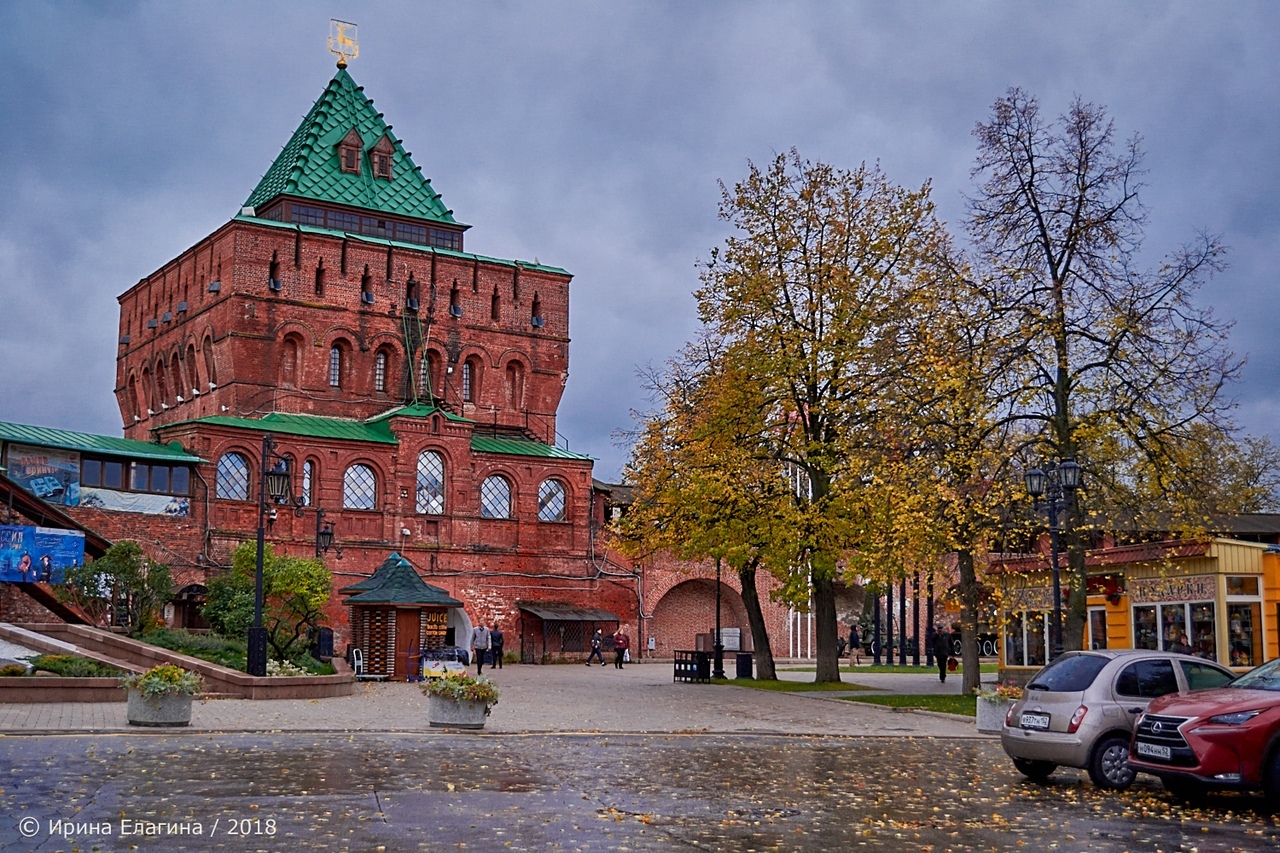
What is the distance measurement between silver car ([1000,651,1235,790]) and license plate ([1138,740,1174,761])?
0.70 m

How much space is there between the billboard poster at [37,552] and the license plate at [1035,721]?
24559 millimetres

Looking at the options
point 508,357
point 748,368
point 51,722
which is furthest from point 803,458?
point 508,357

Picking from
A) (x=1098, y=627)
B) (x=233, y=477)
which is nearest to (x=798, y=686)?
(x=1098, y=627)

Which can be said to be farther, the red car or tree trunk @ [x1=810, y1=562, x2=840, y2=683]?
tree trunk @ [x1=810, y1=562, x2=840, y2=683]

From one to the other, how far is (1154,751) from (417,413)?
41.9m

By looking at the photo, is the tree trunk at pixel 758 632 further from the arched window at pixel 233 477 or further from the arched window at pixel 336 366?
the arched window at pixel 336 366

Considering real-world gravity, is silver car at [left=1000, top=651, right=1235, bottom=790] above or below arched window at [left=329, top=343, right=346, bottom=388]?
below

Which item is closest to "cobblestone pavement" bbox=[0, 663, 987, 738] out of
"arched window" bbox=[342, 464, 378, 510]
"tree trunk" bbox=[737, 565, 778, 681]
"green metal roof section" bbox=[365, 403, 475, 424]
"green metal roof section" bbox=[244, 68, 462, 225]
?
"tree trunk" bbox=[737, 565, 778, 681]

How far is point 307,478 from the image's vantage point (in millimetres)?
50312

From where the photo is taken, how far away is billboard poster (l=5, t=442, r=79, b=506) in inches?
1626

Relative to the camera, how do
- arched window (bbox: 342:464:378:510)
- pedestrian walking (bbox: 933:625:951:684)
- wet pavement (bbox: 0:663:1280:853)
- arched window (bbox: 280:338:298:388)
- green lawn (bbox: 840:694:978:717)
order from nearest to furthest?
wet pavement (bbox: 0:663:1280:853)
green lawn (bbox: 840:694:978:717)
pedestrian walking (bbox: 933:625:951:684)
arched window (bbox: 342:464:378:510)
arched window (bbox: 280:338:298:388)

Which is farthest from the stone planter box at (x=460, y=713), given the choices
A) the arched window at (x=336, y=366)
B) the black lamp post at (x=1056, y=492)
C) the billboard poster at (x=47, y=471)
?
the arched window at (x=336, y=366)

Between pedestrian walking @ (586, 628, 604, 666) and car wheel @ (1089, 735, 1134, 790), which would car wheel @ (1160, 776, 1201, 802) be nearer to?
car wheel @ (1089, 735, 1134, 790)

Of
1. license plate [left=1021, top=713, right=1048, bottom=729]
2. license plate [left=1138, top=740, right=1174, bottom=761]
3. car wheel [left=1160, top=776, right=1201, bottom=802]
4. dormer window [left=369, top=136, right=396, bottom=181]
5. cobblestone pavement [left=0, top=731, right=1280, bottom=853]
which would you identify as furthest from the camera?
dormer window [left=369, top=136, right=396, bottom=181]
